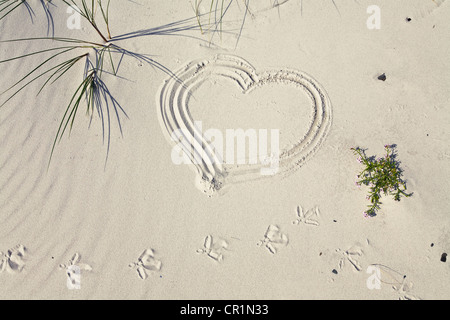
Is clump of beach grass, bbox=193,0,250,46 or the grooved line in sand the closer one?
the grooved line in sand

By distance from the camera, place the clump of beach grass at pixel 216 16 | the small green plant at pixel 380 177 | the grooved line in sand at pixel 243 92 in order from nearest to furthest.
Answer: the small green plant at pixel 380 177, the grooved line in sand at pixel 243 92, the clump of beach grass at pixel 216 16

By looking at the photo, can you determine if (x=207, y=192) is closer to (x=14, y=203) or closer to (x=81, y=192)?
(x=81, y=192)

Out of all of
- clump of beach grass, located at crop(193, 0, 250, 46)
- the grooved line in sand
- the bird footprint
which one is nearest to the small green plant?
the grooved line in sand

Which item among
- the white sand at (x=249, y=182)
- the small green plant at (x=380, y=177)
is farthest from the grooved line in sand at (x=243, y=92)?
the small green plant at (x=380, y=177)

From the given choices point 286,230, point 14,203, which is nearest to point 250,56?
point 286,230

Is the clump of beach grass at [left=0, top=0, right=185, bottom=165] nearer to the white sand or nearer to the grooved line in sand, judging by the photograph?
the white sand

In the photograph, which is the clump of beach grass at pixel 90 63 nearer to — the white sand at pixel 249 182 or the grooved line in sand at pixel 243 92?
the white sand at pixel 249 182
